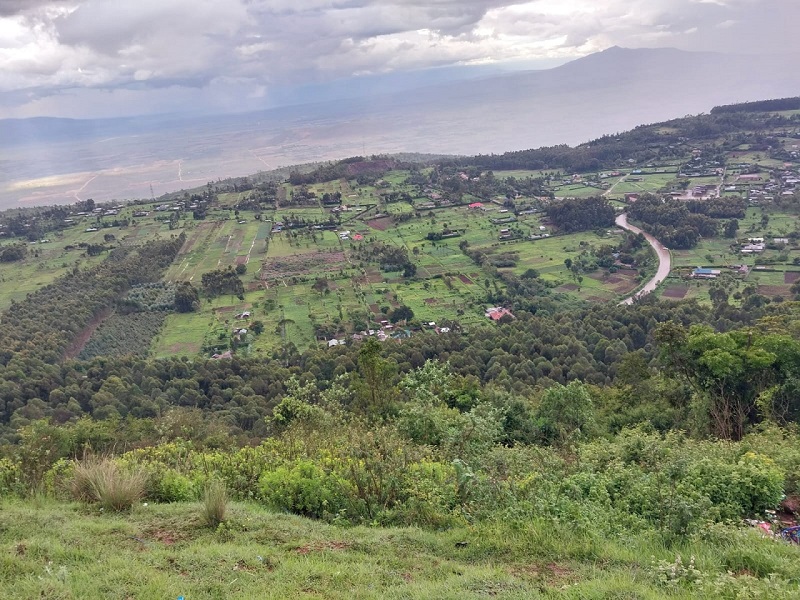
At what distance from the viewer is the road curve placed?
1297 inches

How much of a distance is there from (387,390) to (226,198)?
6010 centimetres

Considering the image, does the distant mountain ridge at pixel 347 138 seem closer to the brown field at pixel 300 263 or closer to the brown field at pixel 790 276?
the brown field at pixel 300 263

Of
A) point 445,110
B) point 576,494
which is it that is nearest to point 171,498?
point 576,494

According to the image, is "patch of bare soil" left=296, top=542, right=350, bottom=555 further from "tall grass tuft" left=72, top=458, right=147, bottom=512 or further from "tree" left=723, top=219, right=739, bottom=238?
"tree" left=723, top=219, right=739, bottom=238

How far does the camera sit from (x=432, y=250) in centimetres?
4441

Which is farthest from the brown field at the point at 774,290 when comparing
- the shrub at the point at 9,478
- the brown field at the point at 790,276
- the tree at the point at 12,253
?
the tree at the point at 12,253

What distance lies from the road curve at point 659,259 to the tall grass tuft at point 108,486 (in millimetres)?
31371

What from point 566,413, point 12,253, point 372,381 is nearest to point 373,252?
point 372,381

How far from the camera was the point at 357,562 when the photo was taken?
13.7 feet

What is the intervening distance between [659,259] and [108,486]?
41057 millimetres

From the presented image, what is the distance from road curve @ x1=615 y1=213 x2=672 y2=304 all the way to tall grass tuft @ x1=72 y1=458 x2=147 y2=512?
3137 centimetres

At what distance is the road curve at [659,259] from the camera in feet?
108

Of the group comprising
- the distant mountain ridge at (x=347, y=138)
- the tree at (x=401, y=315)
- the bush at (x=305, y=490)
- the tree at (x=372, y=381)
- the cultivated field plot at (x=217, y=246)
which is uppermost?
the distant mountain ridge at (x=347, y=138)

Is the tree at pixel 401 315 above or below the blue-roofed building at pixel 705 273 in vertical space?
above
